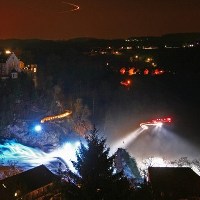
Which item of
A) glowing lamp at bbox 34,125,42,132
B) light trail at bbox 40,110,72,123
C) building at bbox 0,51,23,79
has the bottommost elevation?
glowing lamp at bbox 34,125,42,132

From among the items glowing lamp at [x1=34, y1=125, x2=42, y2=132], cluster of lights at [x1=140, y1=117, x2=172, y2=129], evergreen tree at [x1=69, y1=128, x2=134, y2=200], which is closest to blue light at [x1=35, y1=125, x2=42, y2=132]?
glowing lamp at [x1=34, y1=125, x2=42, y2=132]

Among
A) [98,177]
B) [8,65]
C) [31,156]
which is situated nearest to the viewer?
[98,177]

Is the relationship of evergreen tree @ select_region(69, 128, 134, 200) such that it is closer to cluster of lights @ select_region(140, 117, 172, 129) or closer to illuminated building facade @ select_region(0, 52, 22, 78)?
illuminated building facade @ select_region(0, 52, 22, 78)

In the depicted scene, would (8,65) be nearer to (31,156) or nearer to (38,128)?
(38,128)

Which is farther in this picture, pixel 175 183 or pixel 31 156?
pixel 31 156

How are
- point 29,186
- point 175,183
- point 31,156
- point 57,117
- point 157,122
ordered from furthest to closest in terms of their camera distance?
point 157,122 < point 57,117 < point 31,156 < point 29,186 < point 175,183

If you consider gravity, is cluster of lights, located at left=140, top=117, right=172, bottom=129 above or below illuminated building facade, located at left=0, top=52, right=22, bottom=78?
below

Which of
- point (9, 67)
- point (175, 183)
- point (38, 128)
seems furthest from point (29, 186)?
point (9, 67)
